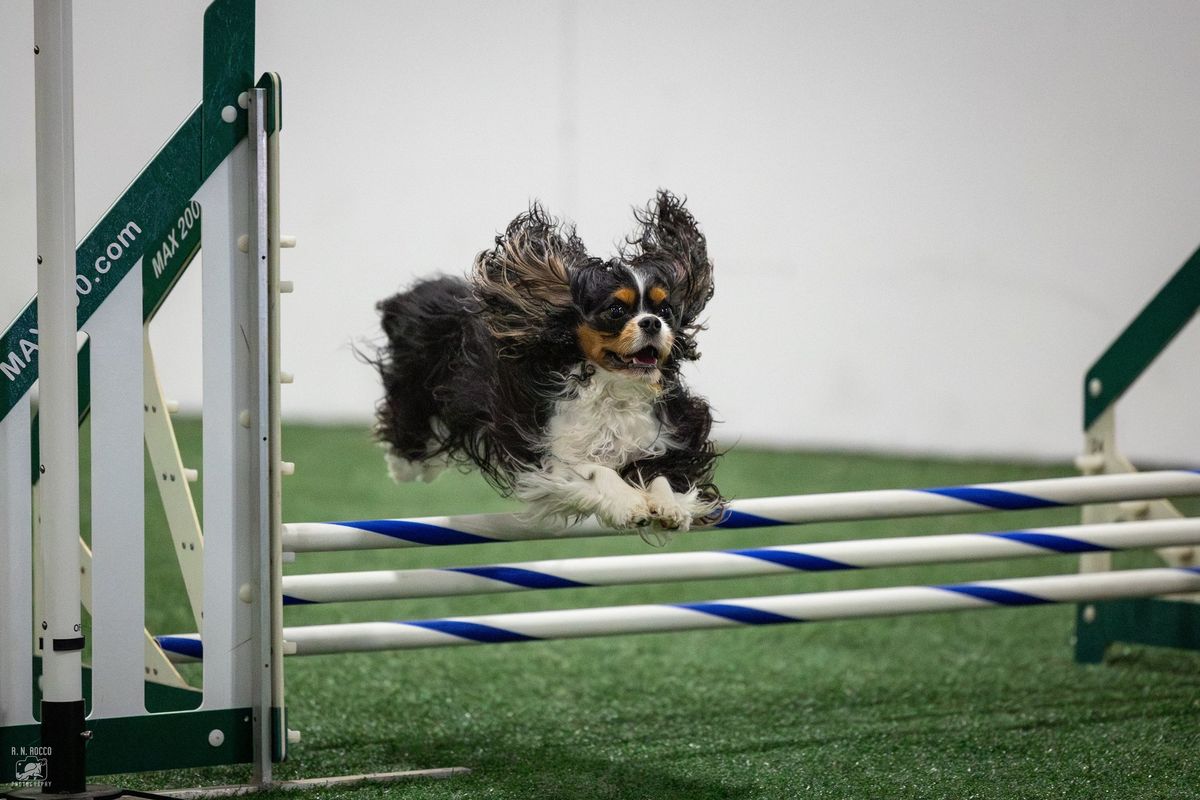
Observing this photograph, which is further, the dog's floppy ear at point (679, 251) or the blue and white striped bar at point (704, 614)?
the blue and white striped bar at point (704, 614)

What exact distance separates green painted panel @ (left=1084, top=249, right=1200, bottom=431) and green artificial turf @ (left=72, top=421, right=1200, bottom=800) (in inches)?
25.6

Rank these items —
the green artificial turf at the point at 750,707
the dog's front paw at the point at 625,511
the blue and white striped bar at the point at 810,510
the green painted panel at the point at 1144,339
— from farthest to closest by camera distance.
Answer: the green painted panel at the point at 1144,339 → the green artificial turf at the point at 750,707 → the blue and white striped bar at the point at 810,510 → the dog's front paw at the point at 625,511

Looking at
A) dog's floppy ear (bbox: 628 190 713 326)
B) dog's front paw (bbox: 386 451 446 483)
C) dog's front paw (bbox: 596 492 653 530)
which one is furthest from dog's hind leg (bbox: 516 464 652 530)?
dog's front paw (bbox: 386 451 446 483)

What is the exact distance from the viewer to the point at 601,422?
1789 millimetres

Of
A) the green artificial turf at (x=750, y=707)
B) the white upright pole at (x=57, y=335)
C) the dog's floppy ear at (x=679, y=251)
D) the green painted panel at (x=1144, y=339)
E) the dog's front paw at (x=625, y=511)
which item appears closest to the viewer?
the white upright pole at (x=57, y=335)

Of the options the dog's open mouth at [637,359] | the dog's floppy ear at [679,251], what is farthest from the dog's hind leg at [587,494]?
the dog's floppy ear at [679,251]

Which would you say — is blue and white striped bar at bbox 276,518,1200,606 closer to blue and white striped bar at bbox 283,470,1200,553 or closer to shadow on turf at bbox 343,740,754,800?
blue and white striped bar at bbox 283,470,1200,553

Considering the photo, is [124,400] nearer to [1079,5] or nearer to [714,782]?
[714,782]

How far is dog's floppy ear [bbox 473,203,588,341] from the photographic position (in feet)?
5.82

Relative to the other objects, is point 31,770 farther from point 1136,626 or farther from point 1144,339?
point 1144,339

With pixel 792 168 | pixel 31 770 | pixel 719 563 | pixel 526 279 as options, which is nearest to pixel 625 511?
pixel 526 279

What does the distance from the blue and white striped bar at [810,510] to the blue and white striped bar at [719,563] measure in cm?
7

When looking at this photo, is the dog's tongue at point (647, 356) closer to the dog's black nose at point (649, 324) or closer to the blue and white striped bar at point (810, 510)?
the dog's black nose at point (649, 324)

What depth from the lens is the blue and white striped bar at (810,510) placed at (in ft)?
6.46
